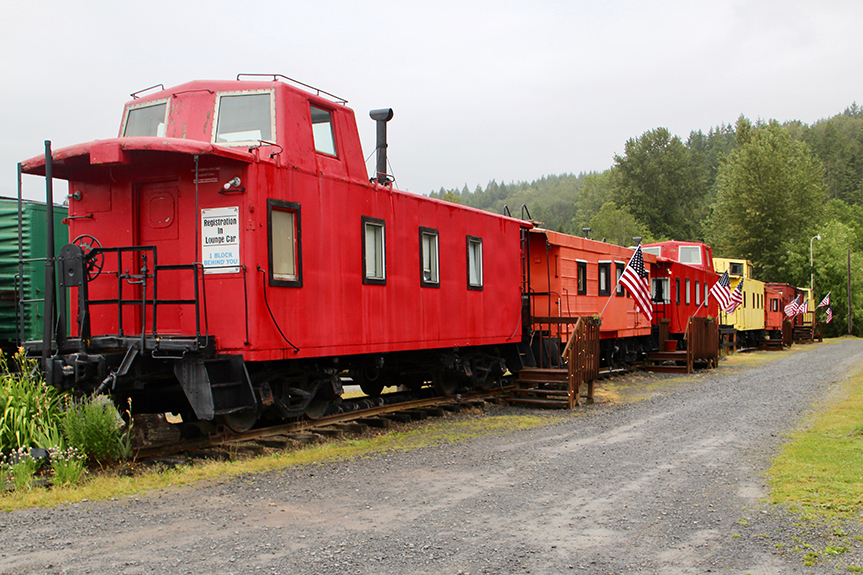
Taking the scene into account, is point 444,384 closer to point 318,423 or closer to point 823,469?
point 318,423

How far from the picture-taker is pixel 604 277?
68.0 ft

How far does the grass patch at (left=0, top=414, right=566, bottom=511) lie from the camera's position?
263 inches

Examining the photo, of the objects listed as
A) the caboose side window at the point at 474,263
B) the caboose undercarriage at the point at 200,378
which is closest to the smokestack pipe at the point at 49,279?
the caboose undercarriage at the point at 200,378

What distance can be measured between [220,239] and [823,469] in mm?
6885

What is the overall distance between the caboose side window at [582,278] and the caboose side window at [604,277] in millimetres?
1378

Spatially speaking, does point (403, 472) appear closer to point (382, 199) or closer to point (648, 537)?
point (648, 537)

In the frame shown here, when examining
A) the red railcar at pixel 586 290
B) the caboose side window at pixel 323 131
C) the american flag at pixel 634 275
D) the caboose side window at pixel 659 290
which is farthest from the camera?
the caboose side window at pixel 659 290

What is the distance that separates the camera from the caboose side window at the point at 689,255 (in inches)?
1190

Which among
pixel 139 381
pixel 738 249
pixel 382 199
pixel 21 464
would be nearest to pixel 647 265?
pixel 382 199

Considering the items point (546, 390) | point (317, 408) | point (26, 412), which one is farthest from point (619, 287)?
point (26, 412)

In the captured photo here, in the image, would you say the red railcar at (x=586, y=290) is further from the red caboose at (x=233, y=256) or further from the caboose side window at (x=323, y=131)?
the caboose side window at (x=323, y=131)

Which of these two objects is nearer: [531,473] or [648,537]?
[648,537]

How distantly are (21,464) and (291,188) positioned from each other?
13.4 ft

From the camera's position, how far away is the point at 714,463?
8352 mm
